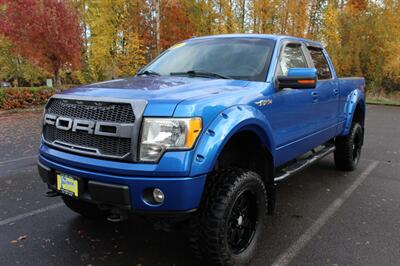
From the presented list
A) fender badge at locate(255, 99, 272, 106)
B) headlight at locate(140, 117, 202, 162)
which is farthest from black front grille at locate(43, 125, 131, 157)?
fender badge at locate(255, 99, 272, 106)

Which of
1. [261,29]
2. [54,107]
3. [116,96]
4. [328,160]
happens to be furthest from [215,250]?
[261,29]

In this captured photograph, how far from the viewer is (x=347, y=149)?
19.9ft

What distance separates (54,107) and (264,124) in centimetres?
182

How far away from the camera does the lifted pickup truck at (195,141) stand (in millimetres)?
2645

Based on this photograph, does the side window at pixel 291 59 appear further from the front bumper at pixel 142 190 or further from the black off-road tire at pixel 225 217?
the front bumper at pixel 142 190

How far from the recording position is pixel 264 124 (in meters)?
3.39

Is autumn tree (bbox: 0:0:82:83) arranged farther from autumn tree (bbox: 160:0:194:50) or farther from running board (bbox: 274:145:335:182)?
running board (bbox: 274:145:335:182)

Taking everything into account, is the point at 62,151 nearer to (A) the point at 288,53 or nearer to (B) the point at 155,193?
(B) the point at 155,193

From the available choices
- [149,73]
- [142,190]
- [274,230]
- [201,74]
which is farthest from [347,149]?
[142,190]

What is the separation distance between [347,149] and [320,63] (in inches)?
61.9

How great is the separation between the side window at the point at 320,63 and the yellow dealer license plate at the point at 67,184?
11.4ft

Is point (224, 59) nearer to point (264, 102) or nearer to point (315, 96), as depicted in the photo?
point (264, 102)

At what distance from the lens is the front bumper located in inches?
102

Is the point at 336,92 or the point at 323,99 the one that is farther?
the point at 336,92
